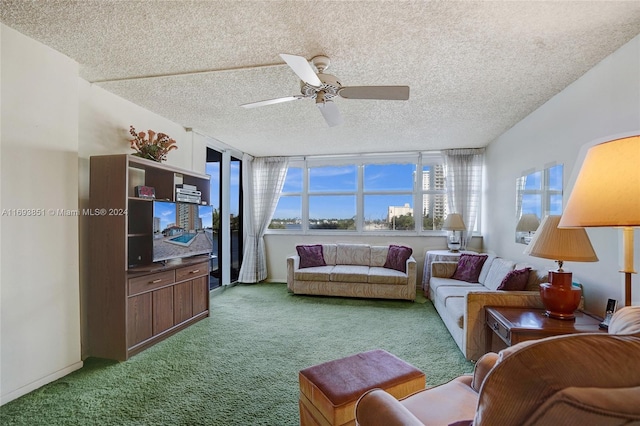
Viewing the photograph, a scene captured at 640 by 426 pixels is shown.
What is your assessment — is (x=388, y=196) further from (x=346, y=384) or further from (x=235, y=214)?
(x=346, y=384)

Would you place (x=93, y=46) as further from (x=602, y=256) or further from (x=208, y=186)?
(x=602, y=256)

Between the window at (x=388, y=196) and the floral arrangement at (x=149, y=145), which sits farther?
the window at (x=388, y=196)

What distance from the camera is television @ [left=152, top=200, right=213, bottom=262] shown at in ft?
10.1

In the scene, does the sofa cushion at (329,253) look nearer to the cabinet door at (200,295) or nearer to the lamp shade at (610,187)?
the cabinet door at (200,295)

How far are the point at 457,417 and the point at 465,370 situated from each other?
1.49 meters

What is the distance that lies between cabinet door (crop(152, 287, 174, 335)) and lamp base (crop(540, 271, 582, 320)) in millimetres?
3332

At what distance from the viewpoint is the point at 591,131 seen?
2.40m

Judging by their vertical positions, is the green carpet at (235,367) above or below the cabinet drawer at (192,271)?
below

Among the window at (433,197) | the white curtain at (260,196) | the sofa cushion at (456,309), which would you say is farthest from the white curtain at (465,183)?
the white curtain at (260,196)

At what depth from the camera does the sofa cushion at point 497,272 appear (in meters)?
3.32

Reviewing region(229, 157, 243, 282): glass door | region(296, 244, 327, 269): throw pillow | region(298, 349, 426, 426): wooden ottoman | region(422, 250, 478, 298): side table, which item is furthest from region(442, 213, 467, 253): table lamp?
region(229, 157, 243, 282): glass door

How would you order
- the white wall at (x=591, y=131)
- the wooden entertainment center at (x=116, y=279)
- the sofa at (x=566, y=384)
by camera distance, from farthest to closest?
the wooden entertainment center at (x=116, y=279) → the white wall at (x=591, y=131) → the sofa at (x=566, y=384)

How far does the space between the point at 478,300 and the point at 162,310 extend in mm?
2970

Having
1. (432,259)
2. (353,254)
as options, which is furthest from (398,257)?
(353,254)
